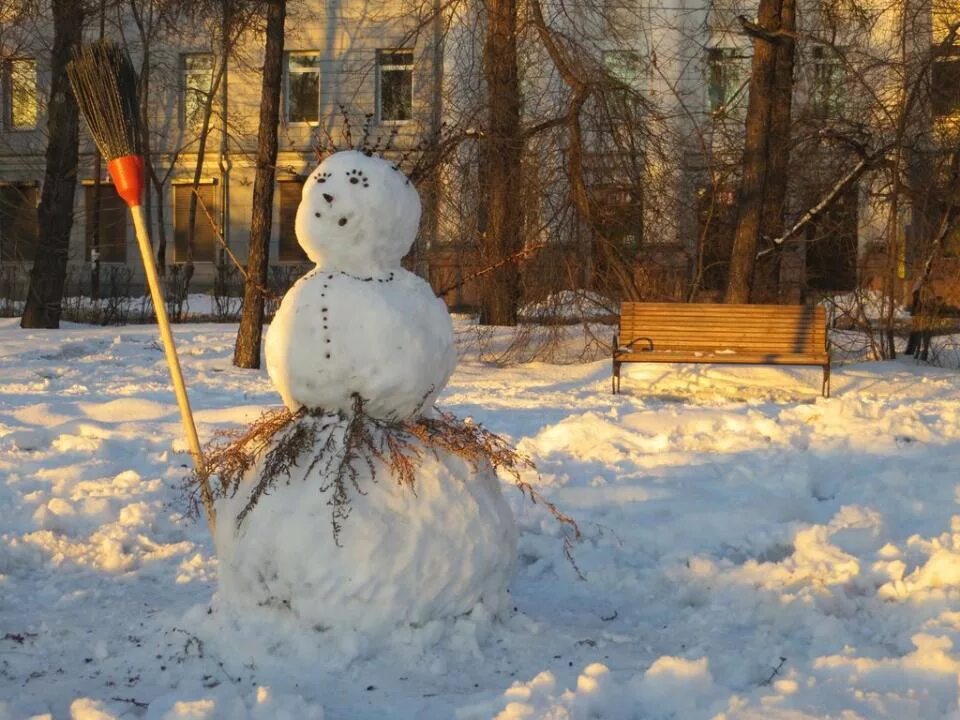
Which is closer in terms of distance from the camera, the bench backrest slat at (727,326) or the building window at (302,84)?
the bench backrest slat at (727,326)

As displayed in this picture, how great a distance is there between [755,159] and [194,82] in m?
20.7

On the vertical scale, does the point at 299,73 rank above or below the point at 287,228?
above

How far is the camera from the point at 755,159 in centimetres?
1223

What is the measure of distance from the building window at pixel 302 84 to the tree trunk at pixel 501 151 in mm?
17142

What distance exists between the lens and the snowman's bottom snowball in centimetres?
351

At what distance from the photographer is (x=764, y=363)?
9797 mm

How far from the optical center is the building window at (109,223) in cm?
2973

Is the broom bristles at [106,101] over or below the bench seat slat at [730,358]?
over

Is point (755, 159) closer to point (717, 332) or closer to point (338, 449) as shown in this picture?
point (717, 332)

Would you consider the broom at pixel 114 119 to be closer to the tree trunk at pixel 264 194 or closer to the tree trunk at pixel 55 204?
the tree trunk at pixel 264 194

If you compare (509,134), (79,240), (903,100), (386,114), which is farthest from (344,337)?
(79,240)

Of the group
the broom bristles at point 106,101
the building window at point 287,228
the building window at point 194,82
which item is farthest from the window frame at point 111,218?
the broom bristles at point 106,101

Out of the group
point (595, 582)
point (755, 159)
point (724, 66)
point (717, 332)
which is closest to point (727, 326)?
point (717, 332)

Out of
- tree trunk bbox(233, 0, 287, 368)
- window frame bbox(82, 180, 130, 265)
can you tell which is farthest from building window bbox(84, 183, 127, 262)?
tree trunk bbox(233, 0, 287, 368)
